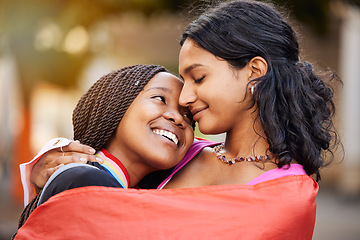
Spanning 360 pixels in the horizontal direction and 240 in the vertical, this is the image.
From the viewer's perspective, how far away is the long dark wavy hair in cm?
286

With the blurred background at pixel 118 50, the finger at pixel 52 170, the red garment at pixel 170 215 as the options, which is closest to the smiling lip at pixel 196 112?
the red garment at pixel 170 215

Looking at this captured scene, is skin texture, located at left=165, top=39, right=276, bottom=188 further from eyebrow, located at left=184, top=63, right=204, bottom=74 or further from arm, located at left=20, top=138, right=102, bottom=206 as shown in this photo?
arm, located at left=20, top=138, right=102, bottom=206

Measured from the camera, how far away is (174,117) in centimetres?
303

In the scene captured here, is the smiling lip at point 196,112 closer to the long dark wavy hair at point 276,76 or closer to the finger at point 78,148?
the long dark wavy hair at point 276,76

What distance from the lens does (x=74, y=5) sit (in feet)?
30.1

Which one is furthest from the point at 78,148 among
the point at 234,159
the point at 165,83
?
the point at 234,159

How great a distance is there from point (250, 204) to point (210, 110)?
1.97 feet

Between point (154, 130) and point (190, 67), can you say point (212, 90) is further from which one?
point (154, 130)

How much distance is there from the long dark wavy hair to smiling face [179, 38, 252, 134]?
0.05 metres

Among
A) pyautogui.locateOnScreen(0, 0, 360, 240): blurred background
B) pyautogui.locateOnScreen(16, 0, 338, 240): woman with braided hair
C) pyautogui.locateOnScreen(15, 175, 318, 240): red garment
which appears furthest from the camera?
pyautogui.locateOnScreen(0, 0, 360, 240): blurred background

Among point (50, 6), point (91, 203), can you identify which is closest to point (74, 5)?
point (50, 6)

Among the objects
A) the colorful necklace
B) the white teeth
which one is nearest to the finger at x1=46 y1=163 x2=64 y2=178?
the white teeth

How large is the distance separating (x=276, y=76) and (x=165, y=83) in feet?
2.06

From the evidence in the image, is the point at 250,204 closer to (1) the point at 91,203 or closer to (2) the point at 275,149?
(2) the point at 275,149
